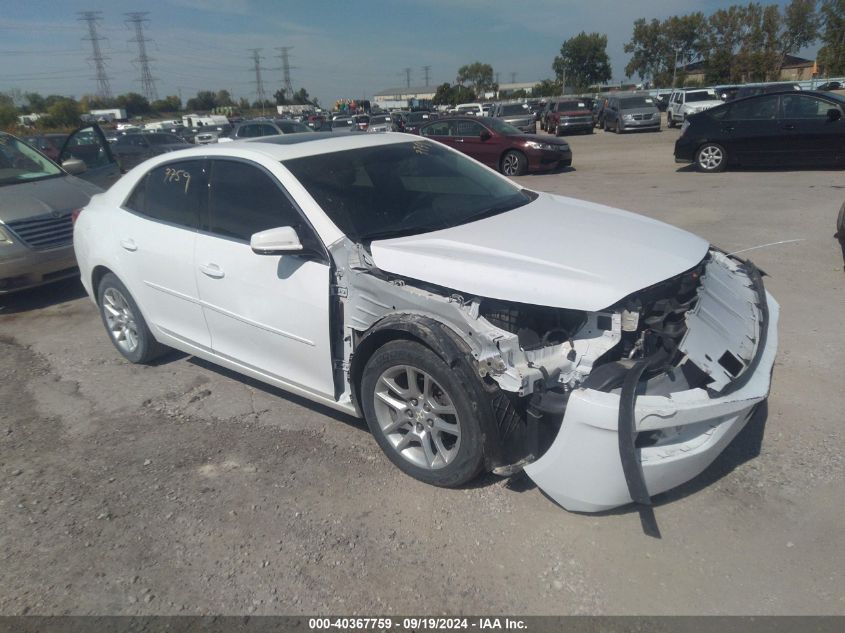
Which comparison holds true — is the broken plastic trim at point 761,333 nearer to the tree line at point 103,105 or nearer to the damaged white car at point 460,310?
the damaged white car at point 460,310

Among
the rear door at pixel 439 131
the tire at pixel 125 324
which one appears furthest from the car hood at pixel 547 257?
the rear door at pixel 439 131

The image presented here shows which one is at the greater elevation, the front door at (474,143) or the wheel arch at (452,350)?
the wheel arch at (452,350)

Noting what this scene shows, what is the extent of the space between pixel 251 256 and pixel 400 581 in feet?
6.41

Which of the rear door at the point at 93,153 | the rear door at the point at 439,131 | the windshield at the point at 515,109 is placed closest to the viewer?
the rear door at the point at 93,153

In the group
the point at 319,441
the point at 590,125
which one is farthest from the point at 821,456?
the point at 590,125

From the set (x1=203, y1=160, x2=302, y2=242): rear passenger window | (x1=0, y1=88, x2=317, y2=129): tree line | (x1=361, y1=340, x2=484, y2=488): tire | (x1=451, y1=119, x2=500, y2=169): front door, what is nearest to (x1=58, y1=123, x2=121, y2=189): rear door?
(x1=203, y1=160, x2=302, y2=242): rear passenger window

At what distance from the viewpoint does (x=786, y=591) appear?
242 centimetres

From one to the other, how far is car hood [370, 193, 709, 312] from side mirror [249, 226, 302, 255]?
0.40 meters

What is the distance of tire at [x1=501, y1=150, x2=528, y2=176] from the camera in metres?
14.9

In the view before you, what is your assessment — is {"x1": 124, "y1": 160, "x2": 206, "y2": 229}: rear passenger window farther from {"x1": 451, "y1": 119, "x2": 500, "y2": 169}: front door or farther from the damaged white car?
{"x1": 451, "y1": 119, "x2": 500, "y2": 169}: front door

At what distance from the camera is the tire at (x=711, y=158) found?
12.9 m

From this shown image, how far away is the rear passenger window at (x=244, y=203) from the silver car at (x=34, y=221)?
11.6 ft

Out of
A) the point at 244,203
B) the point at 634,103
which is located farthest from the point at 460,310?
the point at 634,103

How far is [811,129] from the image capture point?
12016mm
